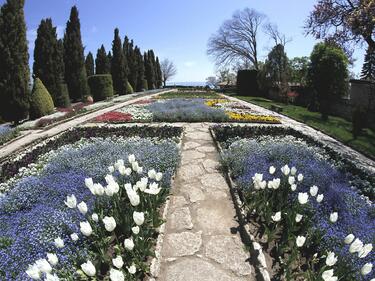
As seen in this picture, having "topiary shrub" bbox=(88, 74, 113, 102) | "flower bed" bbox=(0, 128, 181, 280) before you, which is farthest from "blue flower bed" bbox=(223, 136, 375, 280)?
"topiary shrub" bbox=(88, 74, 113, 102)

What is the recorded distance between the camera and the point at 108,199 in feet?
13.1

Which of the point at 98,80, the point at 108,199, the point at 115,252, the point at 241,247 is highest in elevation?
the point at 98,80

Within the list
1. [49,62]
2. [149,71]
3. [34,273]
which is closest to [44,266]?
[34,273]

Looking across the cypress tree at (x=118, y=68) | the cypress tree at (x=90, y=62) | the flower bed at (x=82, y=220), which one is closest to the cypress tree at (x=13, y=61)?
the flower bed at (x=82, y=220)

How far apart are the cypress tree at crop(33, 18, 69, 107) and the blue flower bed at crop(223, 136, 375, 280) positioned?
13.6m

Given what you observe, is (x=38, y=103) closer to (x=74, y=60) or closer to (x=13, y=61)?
(x=13, y=61)

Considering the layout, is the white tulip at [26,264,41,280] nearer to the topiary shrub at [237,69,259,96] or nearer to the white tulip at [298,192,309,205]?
the white tulip at [298,192,309,205]

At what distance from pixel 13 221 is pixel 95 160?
2216mm

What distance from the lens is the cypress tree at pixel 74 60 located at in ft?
70.8

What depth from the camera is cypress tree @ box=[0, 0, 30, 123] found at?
12.3 metres

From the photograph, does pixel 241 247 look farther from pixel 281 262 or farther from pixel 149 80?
pixel 149 80

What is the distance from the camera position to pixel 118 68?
29266 millimetres

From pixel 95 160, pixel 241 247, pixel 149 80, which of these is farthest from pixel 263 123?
pixel 149 80

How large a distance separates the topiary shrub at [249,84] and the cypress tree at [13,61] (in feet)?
77.1
